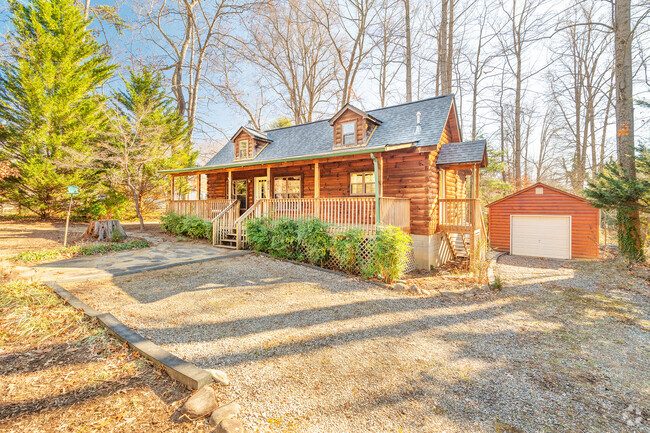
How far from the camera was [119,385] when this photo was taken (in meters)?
2.63

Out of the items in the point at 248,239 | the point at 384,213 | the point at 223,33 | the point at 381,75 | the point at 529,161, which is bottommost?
the point at 248,239

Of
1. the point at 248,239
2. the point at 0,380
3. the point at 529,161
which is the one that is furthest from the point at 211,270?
the point at 529,161

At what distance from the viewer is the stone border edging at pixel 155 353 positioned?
2.64 metres

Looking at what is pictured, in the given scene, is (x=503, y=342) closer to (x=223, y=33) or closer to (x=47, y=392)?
(x=47, y=392)

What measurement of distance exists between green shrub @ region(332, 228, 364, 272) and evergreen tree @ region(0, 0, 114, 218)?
521 inches

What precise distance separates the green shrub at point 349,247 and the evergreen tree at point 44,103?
1323 centimetres

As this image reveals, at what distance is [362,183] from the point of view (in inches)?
436

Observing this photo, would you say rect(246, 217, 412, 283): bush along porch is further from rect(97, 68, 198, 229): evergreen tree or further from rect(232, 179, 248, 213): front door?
rect(97, 68, 198, 229): evergreen tree

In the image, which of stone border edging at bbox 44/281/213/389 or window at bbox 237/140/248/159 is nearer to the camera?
stone border edging at bbox 44/281/213/389

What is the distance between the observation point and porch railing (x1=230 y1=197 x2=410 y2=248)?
26.8 ft

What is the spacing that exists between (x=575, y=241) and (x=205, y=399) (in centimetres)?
1575

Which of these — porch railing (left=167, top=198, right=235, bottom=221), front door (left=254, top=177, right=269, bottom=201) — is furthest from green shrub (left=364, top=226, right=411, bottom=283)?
front door (left=254, top=177, right=269, bottom=201)

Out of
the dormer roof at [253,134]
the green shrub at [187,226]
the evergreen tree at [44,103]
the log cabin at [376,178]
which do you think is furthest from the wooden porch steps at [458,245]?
the evergreen tree at [44,103]

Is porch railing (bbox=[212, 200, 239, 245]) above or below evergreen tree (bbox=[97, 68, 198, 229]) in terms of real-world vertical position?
below
